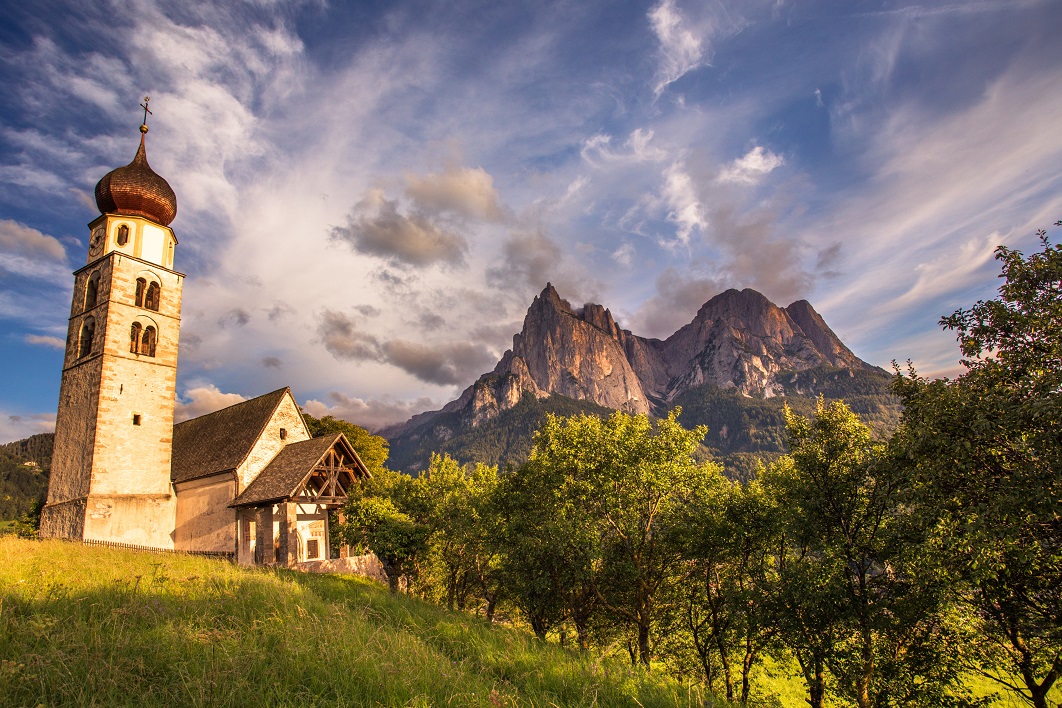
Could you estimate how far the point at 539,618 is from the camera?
21.3 meters

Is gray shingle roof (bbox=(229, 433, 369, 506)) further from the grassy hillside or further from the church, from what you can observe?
the grassy hillside

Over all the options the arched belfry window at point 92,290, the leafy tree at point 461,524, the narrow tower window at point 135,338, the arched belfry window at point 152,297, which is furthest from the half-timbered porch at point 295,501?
the arched belfry window at point 92,290

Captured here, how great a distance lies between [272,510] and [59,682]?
24.3 meters

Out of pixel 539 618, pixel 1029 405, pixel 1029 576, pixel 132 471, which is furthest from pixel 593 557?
pixel 132 471

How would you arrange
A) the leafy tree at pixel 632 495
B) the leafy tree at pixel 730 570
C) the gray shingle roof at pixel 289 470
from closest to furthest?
the leafy tree at pixel 730 570 → the leafy tree at pixel 632 495 → the gray shingle roof at pixel 289 470

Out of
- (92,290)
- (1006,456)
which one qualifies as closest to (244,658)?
(1006,456)

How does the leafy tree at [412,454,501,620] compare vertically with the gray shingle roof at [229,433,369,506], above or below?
below

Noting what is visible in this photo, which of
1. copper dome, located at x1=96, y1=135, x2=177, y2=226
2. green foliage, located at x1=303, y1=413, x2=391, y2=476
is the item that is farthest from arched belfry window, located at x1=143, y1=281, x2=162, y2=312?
green foliage, located at x1=303, y1=413, x2=391, y2=476

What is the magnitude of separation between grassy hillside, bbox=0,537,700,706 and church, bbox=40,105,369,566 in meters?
19.1

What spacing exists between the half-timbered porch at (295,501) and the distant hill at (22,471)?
11967cm

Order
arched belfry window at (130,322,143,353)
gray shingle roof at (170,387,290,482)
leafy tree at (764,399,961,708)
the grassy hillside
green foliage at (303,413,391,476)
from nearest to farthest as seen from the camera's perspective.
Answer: the grassy hillside
leafy tree at (764,399,961,708)
arched belfry window at (130,322,143,353)
gray shingle roof at (170,387,290,482)
green foliage at (303,413,391,476)

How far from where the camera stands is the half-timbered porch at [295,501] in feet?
87.0

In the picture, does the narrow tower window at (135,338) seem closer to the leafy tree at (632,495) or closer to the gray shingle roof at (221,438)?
the gray shingle roof at (221,438)

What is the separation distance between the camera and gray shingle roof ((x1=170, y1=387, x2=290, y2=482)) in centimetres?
3080
